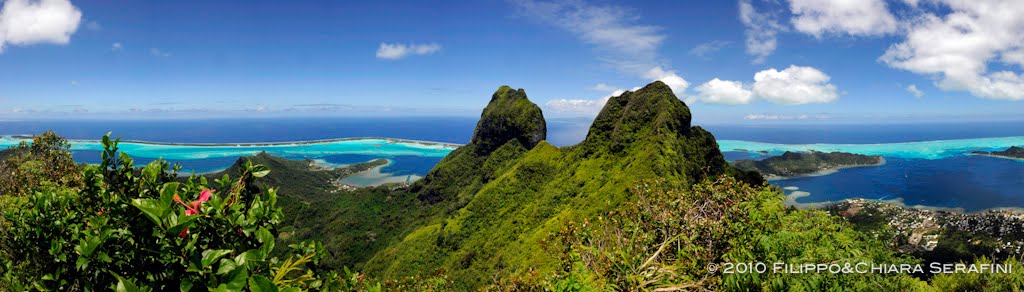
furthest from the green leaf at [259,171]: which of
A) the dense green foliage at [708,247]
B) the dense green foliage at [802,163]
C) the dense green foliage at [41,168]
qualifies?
the dense green foliage at [802,163]

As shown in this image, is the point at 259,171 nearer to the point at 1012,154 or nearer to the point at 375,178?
the point at 375,178

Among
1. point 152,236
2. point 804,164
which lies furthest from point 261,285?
point 804,164

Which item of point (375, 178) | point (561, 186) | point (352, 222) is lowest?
point (375, 178)

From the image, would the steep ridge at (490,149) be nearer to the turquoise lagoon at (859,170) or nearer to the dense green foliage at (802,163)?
the turquoise lagoon at (859,170)

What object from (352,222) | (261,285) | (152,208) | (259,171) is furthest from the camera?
(352,222)

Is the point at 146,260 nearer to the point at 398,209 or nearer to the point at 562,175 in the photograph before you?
the point at 562,175

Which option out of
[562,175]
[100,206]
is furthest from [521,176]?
[100,206]

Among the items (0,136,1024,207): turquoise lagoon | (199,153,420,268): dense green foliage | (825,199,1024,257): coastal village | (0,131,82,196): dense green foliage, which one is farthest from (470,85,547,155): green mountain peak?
(0,131,82,196): dense green foliage
